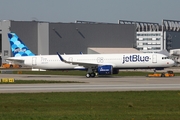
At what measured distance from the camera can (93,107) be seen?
933 inches

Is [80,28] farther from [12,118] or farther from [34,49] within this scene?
[12,118]

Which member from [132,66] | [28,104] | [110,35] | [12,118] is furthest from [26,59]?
[110,35]

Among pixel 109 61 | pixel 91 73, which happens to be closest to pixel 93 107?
pixel 91 73

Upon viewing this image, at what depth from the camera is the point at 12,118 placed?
1966 cm

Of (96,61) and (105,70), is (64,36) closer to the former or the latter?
(96,61)

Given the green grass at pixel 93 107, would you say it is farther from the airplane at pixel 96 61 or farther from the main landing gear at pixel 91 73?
the main landing gear at pixel 91 73

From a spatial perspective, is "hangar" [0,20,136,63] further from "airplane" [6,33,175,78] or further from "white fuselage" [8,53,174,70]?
"white fuselage" [8,53,174,70]

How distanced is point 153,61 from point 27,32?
5444 centimetres

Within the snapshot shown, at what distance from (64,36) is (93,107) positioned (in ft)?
289

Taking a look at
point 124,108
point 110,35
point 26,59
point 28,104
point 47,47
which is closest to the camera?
point 124,108

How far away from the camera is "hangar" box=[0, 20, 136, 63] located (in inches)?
4264

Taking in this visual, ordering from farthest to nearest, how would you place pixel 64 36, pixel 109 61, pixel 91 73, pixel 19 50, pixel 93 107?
pixel 64 36, pixel 19 50, pixel 109 61, pixel 91 73, pixel 93 107

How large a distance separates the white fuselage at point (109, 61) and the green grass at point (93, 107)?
2896 cm

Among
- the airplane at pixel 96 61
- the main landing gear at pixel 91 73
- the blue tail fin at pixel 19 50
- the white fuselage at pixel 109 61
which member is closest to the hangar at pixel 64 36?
the blue tail fin at pixel 19 50
